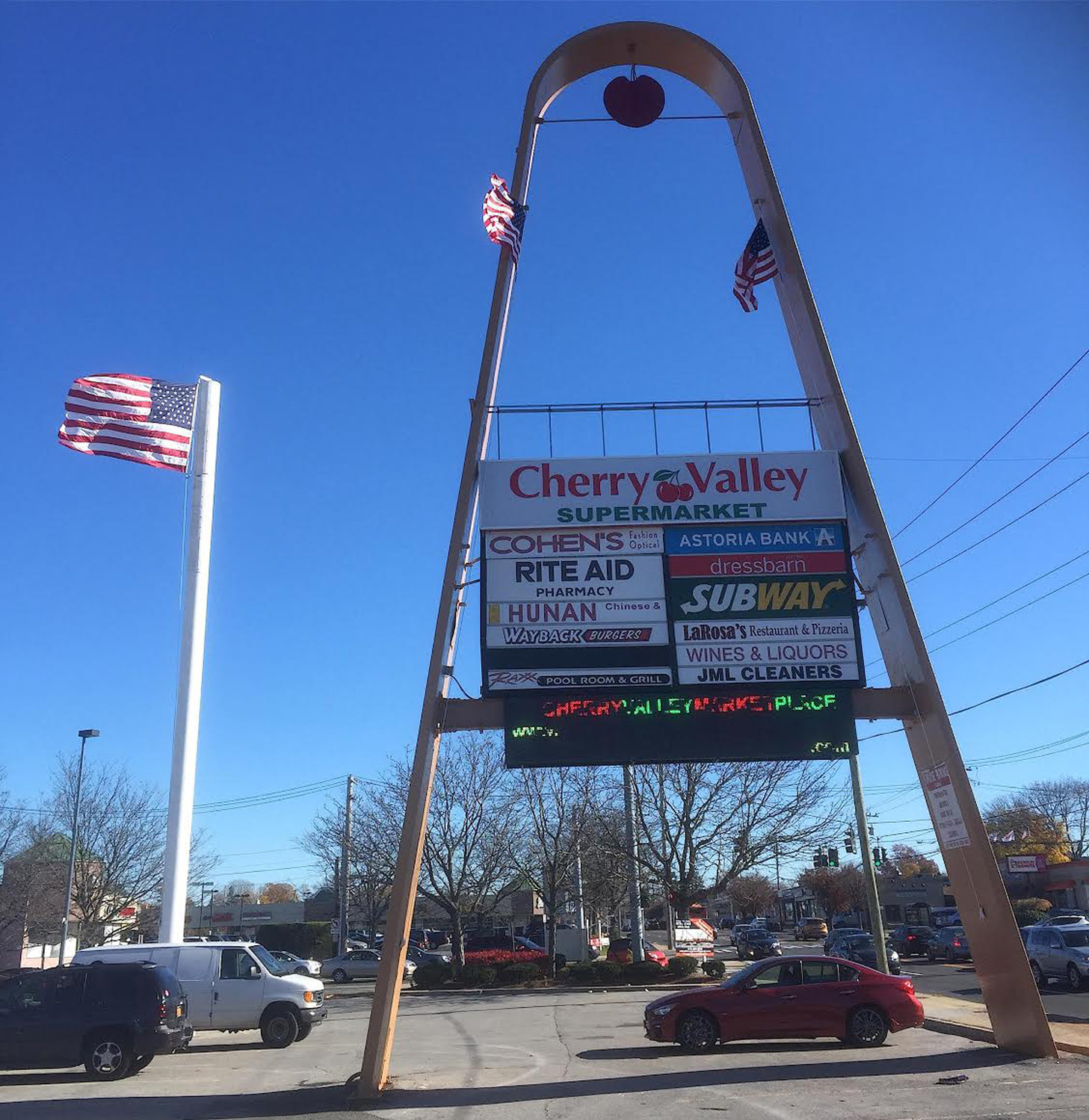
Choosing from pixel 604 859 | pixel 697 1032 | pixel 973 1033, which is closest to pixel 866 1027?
pixel 697 1032

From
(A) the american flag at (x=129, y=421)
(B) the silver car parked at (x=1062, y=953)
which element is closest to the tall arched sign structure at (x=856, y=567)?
(A) the american flag at (x=129, y=421)

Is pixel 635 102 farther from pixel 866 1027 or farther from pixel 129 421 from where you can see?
pixel 866 1027

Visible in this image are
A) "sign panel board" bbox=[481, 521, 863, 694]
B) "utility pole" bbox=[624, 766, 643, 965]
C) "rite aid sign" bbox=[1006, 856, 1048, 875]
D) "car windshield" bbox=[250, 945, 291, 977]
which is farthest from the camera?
"rite aid sign" bbox=[1006, 856, 1048, 875]

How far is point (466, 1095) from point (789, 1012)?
18.2 feet

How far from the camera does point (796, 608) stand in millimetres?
14289

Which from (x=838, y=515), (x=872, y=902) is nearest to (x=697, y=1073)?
(x=838, y=515)

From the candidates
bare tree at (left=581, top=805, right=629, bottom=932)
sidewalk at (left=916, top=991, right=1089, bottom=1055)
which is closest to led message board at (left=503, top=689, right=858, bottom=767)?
sidewalk at (left=916, top=991, right=1089, bottom=1055)

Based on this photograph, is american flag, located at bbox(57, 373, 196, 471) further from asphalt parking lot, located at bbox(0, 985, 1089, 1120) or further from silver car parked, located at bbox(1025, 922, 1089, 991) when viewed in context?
silver car parked, located at bbox(1025, 922, 1089, 991)

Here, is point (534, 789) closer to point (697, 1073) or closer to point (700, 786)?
point (700, 786)

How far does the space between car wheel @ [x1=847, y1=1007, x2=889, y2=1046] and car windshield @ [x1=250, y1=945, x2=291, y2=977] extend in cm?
994

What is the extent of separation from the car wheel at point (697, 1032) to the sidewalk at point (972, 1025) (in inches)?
166

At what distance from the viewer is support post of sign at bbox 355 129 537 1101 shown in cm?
1270

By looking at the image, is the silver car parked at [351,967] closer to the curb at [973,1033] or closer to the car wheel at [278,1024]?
the car wheel at [278,1024]

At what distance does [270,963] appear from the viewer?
18688mm
